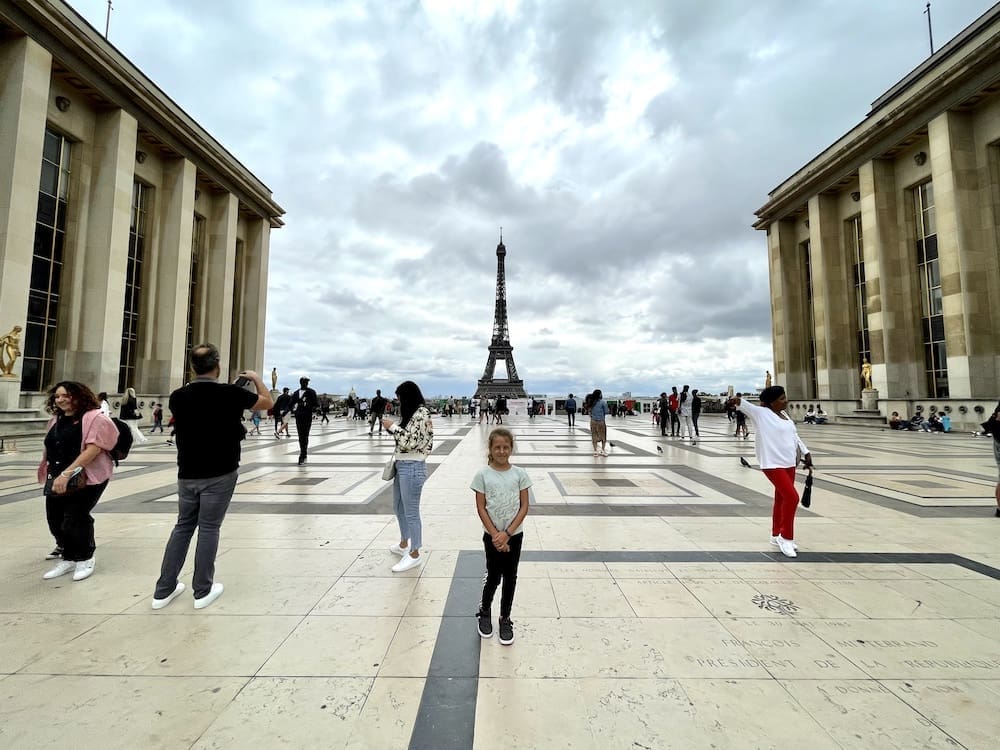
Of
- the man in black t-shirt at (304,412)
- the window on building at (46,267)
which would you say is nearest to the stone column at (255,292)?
the window on building at (46,267)

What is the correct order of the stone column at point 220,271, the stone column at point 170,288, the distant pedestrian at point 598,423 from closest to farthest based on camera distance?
the distant pedestrian at point 598,423, the stone column at point 170,288, the stone column at point 220,271

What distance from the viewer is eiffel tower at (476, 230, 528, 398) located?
78312mm

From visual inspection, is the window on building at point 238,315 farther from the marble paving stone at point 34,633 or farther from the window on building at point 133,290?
the marble paving stone at point 34,633

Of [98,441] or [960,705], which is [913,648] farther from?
[98,441]

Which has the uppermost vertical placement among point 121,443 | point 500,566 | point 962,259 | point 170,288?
point 962,259

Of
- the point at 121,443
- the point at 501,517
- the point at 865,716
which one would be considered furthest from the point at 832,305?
the point at 121,443

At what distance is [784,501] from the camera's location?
15.6 feet

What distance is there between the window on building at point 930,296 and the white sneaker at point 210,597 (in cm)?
3401

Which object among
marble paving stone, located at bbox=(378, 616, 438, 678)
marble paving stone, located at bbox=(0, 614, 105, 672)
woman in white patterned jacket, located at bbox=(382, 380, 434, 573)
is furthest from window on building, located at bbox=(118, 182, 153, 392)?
marble paving stone, located at bbox=(378, 616, 438, 678)

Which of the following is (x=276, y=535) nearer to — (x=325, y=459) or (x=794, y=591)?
(x=794, y=591)

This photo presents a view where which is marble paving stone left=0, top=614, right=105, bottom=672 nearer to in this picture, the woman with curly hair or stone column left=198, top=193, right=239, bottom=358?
the woman with curly hair

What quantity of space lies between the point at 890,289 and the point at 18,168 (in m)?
42.4

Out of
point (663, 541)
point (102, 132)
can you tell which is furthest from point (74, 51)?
point (663, 541)

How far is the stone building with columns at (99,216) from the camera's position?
1816 centimetres
